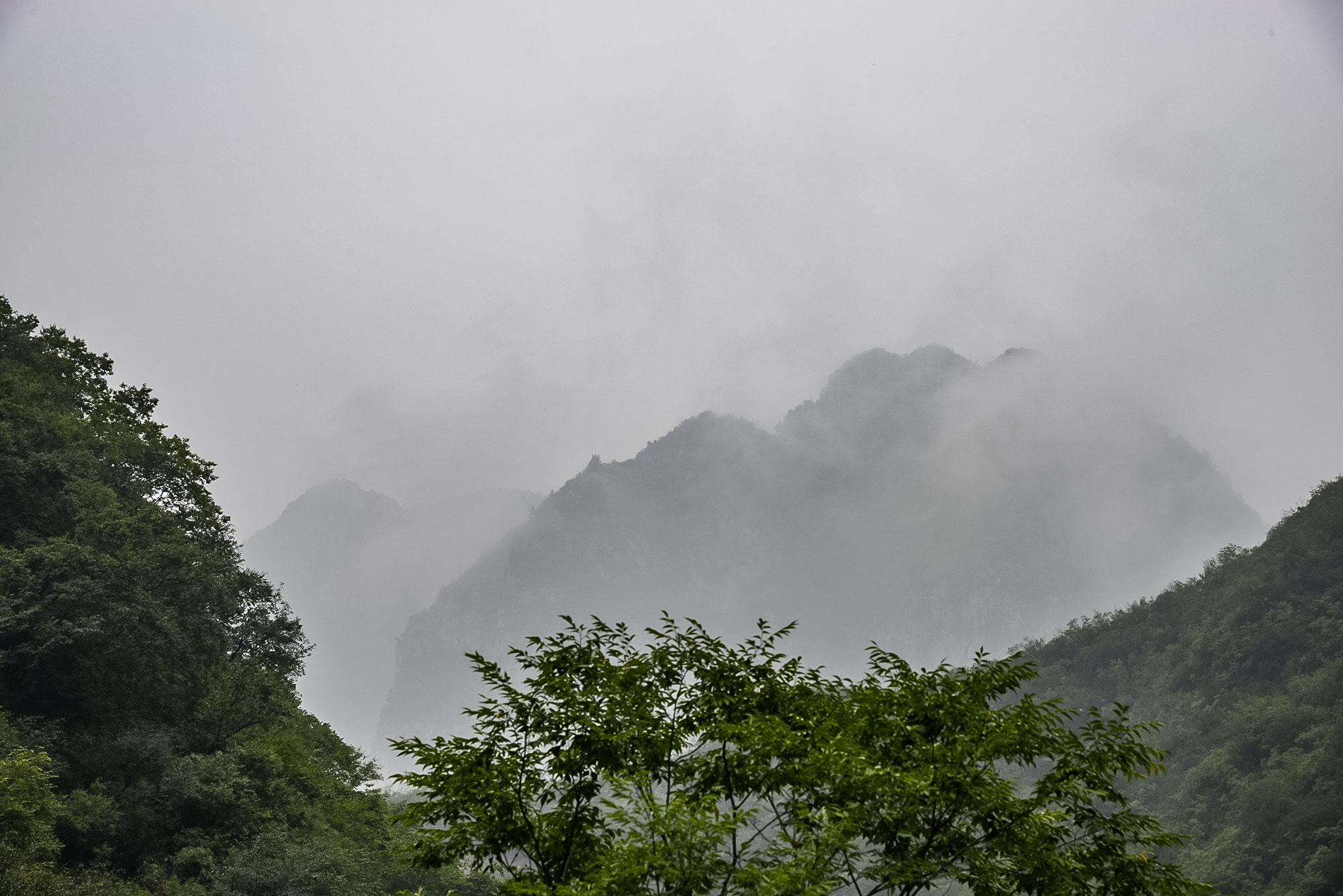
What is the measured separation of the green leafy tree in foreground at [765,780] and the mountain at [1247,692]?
46.5 meters

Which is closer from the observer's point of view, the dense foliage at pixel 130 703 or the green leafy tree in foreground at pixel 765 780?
the green leafy tree in foreground at pixel 765 780

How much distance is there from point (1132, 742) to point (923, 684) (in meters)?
2.21

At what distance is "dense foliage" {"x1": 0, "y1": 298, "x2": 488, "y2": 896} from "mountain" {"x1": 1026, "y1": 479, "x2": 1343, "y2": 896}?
1770 inches

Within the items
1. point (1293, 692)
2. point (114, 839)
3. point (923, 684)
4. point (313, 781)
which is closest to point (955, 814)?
point (923, 684)

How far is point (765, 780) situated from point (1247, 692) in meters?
85.7

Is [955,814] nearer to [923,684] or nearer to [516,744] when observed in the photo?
[923,684]

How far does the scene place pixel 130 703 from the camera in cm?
2820

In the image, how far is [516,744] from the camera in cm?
907

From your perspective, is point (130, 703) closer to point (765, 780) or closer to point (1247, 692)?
point (765, 780)

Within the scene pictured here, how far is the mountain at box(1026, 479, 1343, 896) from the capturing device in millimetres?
54344

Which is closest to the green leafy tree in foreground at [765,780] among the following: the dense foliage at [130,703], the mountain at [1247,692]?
the dense foliage at [130,703]

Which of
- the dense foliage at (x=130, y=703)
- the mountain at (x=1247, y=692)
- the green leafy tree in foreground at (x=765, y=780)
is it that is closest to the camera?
the green leafy tree in foreground at (x=765, y=780)

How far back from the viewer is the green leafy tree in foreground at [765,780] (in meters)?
7.80

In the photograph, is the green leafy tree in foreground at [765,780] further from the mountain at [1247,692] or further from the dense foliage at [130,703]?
the mountain at [1247,692]
